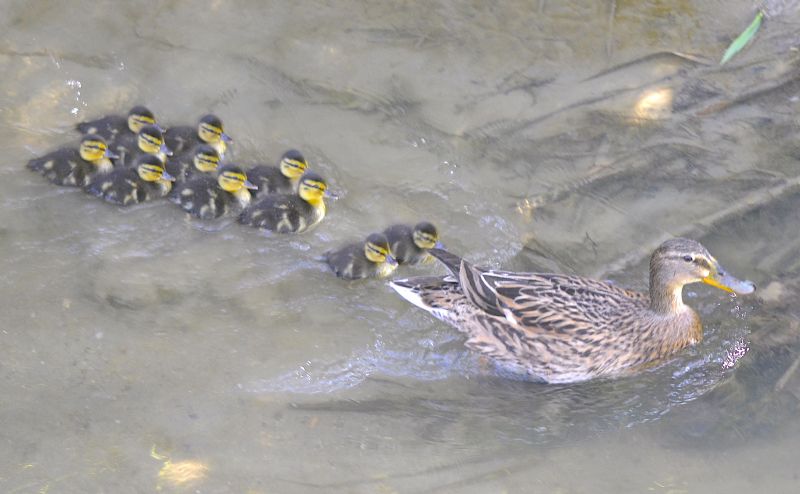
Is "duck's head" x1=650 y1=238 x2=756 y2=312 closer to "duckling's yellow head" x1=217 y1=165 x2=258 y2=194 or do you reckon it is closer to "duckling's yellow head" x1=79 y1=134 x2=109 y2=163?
"duckling's yellow head" x1=217 y1=165 x2=258 y2=194

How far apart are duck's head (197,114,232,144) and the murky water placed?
155mm

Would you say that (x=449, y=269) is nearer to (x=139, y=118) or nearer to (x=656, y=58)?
(x=656, y=58)

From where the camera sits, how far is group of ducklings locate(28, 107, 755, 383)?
359 cm

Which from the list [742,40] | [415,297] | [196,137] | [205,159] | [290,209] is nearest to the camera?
[415,297]

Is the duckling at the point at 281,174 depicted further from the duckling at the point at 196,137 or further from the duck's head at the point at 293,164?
the duckling at the point at 196,137

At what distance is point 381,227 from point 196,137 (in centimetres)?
92

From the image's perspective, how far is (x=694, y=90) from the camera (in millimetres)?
4164

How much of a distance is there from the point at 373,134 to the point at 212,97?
30.0 inches

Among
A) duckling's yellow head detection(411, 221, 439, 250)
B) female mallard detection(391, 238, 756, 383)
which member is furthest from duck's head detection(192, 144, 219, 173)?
female mallard detection(391, 238, 756, 383)

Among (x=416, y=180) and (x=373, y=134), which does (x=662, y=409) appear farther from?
(x=373, y=134)

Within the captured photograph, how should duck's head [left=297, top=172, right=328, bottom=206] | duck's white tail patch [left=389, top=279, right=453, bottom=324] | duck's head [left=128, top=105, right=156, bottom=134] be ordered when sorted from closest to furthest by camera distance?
duck's white tail patch [left=389, top=279, right=453, bottom=324], duck's head [left=297, top=172, right=328, bottom=206], duck's head [left=128, top=105, right=156, bottom=134]

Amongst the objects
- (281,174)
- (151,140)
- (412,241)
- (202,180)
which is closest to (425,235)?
(412,241)

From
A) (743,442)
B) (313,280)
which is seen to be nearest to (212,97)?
(313,280)

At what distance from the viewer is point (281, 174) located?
420 centimetres
